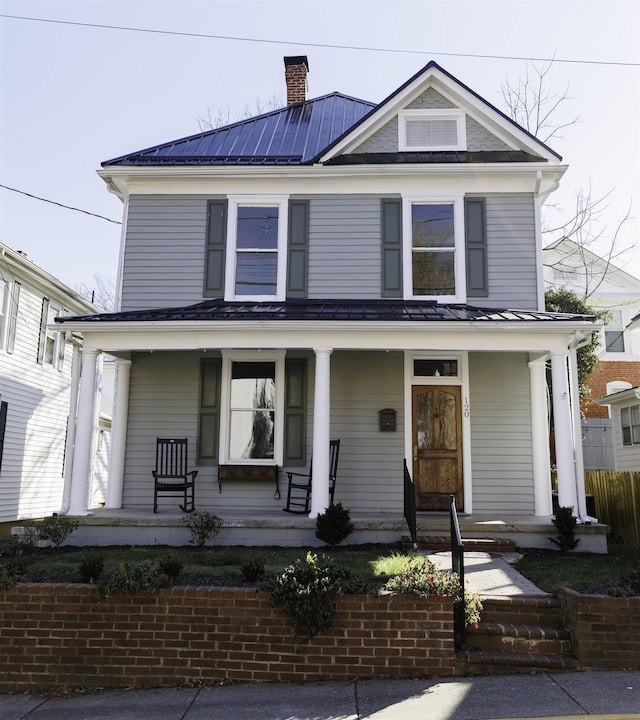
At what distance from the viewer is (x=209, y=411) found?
1064cm

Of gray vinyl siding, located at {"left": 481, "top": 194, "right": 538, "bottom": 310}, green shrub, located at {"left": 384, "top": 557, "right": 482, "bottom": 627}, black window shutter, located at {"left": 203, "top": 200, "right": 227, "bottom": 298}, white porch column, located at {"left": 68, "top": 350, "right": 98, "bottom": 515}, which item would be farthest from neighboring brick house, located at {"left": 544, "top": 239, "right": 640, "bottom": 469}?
green shrub, located at {"left": 384, "top": 557, "right": 482, "bottom": 627}

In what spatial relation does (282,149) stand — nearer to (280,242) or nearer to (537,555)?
(280,242)

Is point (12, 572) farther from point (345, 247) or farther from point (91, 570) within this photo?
point (345, 247)

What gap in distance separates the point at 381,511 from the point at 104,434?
13238 mm

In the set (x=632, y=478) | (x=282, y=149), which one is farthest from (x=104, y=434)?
(x=632, y=478)

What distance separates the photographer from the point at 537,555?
26.7ft

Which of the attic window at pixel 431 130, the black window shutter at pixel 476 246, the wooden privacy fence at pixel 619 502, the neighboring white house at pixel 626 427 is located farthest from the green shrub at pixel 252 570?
the neighboring white house at pixel 626 427

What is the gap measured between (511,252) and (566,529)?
475cm

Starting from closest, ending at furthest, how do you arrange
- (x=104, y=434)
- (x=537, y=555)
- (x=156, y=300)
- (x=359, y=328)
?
1. (x=537, y=555)
2. (x=359, y=328)
3. (x=156, y=300)
4. (x=104, y=434)

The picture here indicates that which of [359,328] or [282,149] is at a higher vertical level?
[282,149]

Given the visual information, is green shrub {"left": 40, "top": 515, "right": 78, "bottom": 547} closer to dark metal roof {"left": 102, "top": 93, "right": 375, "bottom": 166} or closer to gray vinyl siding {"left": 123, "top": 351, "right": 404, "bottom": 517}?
gray vinyl siding {"left": 123, "top": 351, "right": 404, "bottom": 517}

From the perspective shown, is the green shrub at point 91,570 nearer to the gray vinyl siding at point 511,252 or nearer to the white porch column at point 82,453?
the white porch column at point 82,453

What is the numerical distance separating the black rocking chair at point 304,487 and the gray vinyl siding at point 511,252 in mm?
3551

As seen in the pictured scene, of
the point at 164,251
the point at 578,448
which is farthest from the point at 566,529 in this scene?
the point at 164,251
